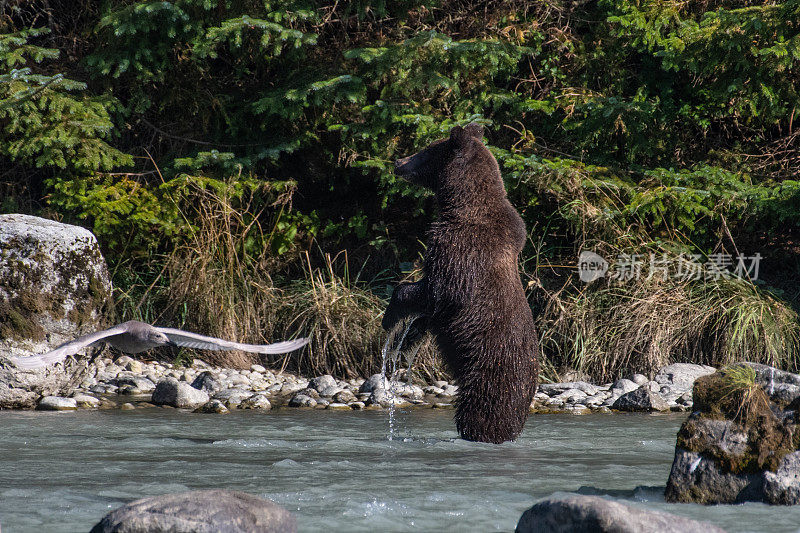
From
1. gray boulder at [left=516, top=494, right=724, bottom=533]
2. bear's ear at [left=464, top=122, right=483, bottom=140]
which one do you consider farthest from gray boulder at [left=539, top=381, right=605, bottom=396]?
gray boulder at [left=516, top=494, right=724, bottom=533]

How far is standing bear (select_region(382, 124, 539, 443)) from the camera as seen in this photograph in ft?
18.6

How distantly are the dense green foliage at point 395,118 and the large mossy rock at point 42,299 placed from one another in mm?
1853

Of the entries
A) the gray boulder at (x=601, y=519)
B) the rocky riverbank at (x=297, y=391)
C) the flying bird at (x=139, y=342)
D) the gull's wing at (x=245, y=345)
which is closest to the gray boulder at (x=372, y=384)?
the rocky riverbank at (x=297, y=391)

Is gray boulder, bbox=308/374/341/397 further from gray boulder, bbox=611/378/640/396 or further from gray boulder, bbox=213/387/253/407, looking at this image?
gray boulder, bbox=611/378/640/396

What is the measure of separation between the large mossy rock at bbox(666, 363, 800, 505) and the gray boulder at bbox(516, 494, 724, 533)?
2.40 feet

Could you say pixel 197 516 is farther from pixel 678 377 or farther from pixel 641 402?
pixel 678 377

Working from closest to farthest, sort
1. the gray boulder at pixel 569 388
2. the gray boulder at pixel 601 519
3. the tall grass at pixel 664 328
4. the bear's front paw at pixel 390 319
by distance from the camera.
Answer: the gray boulder at pixel 601 519 < the bear's front paw at pixel 390 319 < the gray boulder at pixel 569 388 < the tall grass at pixel 664 328

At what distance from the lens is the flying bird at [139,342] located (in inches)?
186

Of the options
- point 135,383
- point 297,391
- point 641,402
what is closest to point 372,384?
point 297,391

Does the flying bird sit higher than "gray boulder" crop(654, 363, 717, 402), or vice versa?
the flying bird

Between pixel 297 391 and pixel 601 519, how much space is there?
554 centimetres

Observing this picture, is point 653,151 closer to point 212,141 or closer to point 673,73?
point 673,73

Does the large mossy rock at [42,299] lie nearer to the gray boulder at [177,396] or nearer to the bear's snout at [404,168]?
the gray boulder at [177,396]
